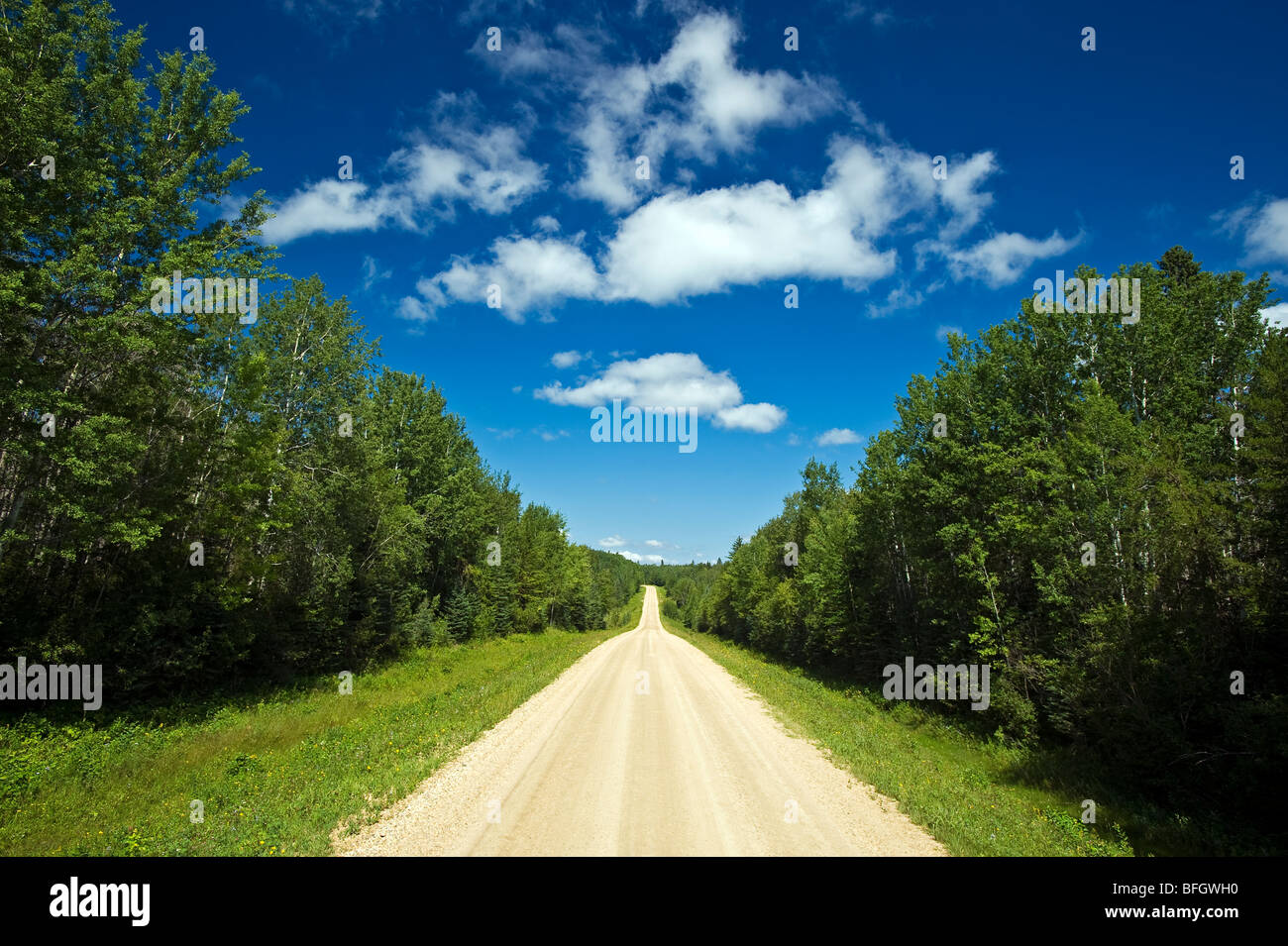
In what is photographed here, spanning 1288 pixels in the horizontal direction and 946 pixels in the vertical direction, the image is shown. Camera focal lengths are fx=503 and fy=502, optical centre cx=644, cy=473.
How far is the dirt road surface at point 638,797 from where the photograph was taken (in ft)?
25.0

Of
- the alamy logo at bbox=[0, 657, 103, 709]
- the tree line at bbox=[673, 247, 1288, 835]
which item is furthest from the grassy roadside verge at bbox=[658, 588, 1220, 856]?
the alamy logo at bbox=[0, 657, 103, 709]

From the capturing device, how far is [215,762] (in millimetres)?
12242

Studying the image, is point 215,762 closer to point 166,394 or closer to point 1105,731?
point 166,394

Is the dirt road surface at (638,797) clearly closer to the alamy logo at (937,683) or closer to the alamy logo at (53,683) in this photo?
the alamy logo at (937,683)

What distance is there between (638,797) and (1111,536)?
16.5 meters

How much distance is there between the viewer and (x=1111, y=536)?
1568 cm

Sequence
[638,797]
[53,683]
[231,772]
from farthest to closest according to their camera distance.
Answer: [53,683], [231,772], [638,797]

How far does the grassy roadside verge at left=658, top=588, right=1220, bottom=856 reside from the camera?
8.89 meters

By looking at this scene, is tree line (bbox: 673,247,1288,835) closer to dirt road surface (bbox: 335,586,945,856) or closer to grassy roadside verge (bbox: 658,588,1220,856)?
grassy roadside verge (bbox: 658,588,1220,856)
